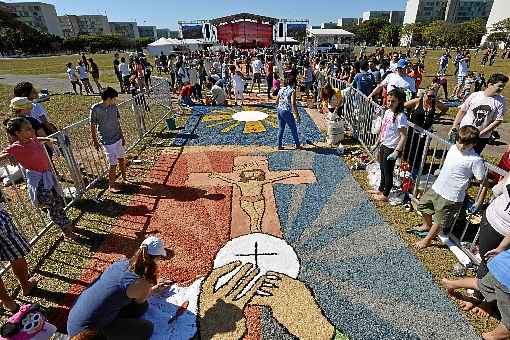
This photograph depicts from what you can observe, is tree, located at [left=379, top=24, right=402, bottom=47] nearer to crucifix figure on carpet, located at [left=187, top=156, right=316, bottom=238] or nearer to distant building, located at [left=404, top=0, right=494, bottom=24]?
distant building, located at [left=404, top=0, right=494, bottom=24]

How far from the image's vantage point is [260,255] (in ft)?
15.0

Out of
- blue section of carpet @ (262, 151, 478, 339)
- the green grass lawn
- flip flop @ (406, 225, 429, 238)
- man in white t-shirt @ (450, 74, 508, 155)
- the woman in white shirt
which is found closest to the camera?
blue section of carpet @ (262, 151, 478, 339)

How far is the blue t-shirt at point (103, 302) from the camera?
2707 millimetres

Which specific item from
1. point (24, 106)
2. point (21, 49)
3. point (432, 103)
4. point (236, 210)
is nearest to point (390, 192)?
point (432, 103)

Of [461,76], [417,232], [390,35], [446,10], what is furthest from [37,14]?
[446,10]

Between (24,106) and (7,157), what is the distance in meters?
1.38

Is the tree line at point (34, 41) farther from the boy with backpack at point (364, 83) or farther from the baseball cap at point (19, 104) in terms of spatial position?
the boy with backpack at point (364, 83)

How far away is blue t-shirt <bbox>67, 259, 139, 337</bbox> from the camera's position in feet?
8.88

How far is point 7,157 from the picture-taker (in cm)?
414

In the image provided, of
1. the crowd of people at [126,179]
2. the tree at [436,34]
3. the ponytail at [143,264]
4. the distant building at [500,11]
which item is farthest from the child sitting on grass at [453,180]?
the distant building at [500,11]

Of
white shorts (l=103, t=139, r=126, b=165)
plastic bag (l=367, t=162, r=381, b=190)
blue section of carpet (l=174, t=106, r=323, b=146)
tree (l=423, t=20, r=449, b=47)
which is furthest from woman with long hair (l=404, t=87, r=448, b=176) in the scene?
A: tree (l=423, t=20, r=449, b=47)

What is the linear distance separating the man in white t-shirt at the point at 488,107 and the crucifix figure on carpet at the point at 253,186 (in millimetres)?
3365

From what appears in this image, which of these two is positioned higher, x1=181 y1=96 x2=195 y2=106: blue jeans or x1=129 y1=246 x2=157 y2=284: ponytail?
x1=129 y1=246 x2=157 y2=284: ponytail

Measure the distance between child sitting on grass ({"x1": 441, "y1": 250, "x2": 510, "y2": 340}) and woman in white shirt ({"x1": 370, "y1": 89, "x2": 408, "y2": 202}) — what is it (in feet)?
8.31
